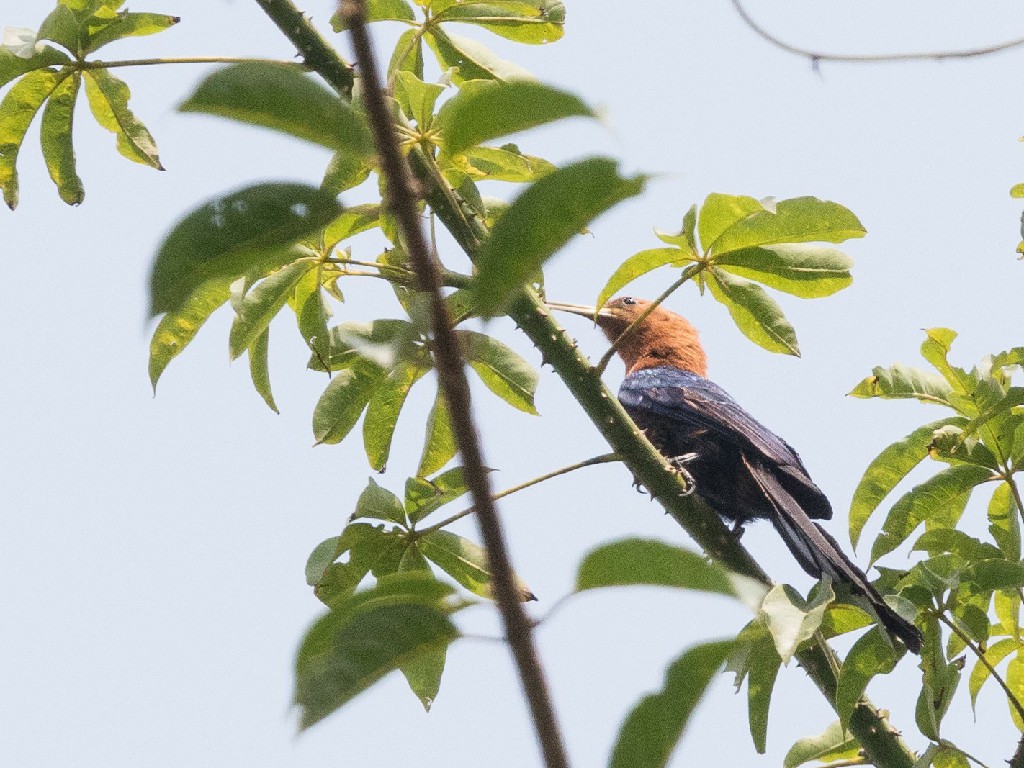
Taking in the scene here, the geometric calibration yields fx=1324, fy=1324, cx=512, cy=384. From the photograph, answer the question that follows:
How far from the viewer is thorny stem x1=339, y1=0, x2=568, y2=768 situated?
0.89 meters

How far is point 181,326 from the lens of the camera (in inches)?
133

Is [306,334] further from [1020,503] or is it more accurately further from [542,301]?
[1020,503]

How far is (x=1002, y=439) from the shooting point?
3.60 metres

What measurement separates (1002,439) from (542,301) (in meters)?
1.32

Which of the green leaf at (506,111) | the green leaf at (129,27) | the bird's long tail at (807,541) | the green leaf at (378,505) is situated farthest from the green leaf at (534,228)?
the green leaf at (129,27)

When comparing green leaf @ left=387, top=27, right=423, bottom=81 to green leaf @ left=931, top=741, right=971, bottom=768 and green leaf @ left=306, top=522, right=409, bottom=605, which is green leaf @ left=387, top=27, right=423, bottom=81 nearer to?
green leaf @ left=306, top=522, right=409, bottom=605

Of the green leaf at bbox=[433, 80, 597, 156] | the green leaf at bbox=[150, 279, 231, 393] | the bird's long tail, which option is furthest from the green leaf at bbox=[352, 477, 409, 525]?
the green leaf at bbox=[433, 80, 597, 156]

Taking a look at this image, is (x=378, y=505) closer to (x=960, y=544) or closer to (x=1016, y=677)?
(x=960, y=544)

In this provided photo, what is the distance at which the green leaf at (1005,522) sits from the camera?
351 cm

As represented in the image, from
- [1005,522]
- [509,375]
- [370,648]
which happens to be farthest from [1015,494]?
[370,648]

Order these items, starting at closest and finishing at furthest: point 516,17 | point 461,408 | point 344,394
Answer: point 461,408, point 344,394, point 516,17

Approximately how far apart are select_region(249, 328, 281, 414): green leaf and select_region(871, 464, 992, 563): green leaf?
1710 mm

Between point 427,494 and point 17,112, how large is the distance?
1557 mm

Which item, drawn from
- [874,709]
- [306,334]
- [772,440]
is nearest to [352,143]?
[306,334]
